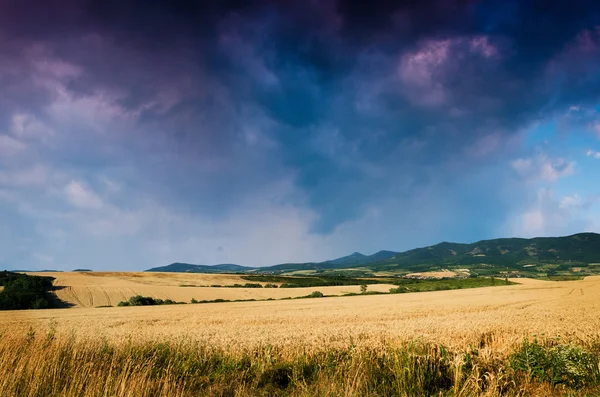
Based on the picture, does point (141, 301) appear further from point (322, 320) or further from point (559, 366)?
point (559, 366)

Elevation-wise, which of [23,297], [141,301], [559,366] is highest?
[559,366]

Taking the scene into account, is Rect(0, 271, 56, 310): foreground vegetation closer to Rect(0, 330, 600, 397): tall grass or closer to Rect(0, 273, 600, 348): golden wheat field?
Rect(0, 273, 600, 348): golden wheat field

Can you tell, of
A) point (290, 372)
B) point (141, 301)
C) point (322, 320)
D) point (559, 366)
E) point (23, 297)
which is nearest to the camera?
point (559, 366)

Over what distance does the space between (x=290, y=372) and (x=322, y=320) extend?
19.8 m

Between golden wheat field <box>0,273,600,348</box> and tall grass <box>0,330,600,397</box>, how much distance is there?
348 cm

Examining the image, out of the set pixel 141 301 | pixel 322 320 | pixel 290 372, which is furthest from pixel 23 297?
pixel 290 372

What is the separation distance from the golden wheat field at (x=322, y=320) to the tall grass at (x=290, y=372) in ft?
11.4

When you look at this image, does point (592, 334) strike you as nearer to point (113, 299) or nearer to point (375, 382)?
point (375, 382)

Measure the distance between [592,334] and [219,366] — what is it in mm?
17812

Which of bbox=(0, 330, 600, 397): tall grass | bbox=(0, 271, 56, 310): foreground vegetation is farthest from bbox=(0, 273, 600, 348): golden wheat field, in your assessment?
bbox=(0, 271, 56, 310): foreground vegetation

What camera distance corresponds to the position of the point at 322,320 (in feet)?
95.6

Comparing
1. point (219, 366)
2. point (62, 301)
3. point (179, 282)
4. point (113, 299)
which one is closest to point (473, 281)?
point (179, 282)

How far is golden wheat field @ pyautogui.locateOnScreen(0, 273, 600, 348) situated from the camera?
1719 centimetres

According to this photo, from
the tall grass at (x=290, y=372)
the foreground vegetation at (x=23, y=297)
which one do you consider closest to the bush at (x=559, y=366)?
the tall grass at (x=290, y=372)
